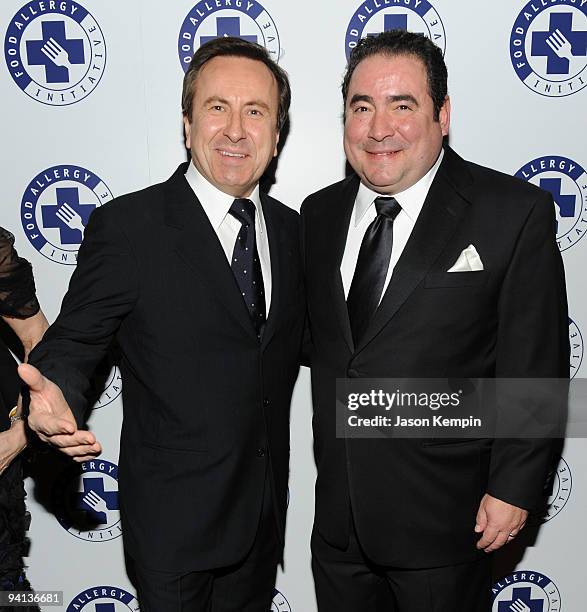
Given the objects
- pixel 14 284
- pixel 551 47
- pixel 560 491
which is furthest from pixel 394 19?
pixel 560 491

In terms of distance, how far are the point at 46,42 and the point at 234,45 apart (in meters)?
0.72

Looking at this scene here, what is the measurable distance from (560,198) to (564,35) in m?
0.49

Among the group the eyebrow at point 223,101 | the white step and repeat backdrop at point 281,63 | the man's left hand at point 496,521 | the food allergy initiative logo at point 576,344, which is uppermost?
the white step and repeat backdrop at point 281,63

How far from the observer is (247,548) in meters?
1.73

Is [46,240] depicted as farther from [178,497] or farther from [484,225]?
[484,225]

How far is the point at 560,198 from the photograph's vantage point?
2.23 m

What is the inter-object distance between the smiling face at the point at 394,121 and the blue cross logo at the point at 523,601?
1.63 metres

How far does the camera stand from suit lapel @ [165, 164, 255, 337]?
1.61 metres

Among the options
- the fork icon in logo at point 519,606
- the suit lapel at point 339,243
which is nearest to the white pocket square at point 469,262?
the suit lapel at point 339,243

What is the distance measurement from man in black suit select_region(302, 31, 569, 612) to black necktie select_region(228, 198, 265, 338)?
0.55 feet

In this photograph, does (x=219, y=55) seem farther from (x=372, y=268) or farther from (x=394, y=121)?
(x=372, y=268)

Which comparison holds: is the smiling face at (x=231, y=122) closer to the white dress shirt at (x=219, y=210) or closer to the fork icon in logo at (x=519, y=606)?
the white dress shirt at (x=219, y=210)

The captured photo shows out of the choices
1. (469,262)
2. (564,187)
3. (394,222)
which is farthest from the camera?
(564,187)

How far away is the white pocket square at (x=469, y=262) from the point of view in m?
1.59
